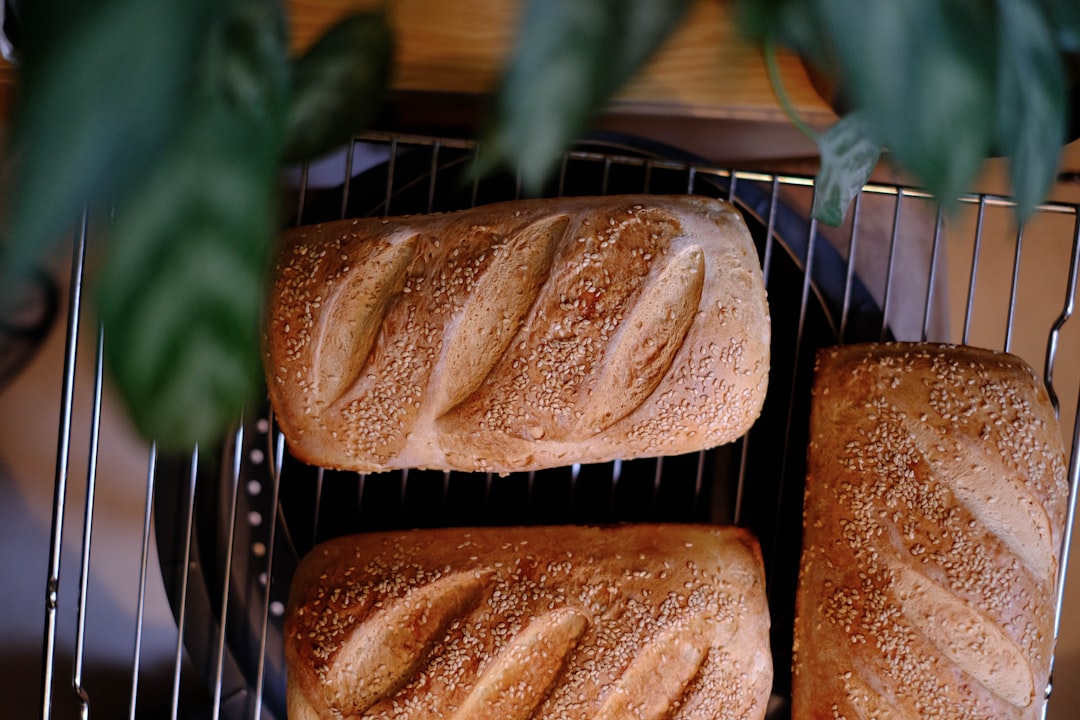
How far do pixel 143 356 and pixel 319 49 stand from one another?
183mm

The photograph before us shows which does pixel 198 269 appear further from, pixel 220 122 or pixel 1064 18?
pixel 1064 18

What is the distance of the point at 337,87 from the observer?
1.08ft

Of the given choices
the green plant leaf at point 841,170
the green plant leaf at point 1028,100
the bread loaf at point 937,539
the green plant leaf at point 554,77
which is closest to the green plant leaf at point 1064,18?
Answer: the green plant leaf at point 1028,100

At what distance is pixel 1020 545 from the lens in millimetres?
1147

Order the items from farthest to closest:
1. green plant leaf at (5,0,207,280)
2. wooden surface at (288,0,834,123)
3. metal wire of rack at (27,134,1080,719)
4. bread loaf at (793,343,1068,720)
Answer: metal wire of rack at (27,134,1080,719) < bread loaf at (793,343,1068,720) < wooden surface at (288,0,834,123) < green plant leaf at (5,0,207,280)

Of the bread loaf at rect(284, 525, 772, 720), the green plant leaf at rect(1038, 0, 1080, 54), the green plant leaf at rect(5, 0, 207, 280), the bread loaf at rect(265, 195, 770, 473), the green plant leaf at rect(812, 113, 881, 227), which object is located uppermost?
the green plant leaf at rect(1038, 0, 1080, 54)

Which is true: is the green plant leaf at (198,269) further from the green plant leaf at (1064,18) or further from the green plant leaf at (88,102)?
the green plant leaf at (1064,18)

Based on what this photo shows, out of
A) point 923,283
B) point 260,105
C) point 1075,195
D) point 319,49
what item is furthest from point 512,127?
point 1075,195

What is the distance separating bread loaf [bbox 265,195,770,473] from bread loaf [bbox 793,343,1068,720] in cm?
21

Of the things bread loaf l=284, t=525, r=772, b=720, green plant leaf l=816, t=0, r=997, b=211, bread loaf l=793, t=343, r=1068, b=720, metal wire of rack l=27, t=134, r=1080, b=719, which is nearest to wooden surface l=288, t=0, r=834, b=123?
metal wire of rack l=27, t=134, r=1080, b=719

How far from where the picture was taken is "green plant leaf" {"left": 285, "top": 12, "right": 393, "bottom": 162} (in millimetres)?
291

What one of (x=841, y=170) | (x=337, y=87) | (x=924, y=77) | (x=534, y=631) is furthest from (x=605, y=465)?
(x=924, y=77)

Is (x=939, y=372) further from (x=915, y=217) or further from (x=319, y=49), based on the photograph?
(x=319, y=49)

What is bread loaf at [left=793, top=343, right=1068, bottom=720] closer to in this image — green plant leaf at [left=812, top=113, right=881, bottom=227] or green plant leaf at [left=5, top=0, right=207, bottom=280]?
green plant leaf at [left=812, top=113, right=881, bottom=227]
